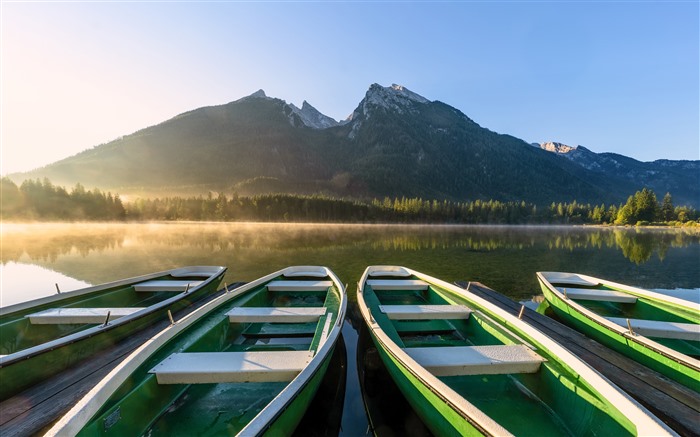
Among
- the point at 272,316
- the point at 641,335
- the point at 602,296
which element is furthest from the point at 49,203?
the point at 641,335

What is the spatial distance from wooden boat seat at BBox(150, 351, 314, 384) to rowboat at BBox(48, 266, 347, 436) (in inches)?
0.6

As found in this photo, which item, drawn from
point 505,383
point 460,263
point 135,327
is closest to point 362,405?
point 505,383

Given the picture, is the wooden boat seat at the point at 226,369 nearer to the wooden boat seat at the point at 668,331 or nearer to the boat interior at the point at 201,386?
the boat interior at the point at 201,386

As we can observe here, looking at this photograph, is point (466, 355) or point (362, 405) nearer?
point (466, 355)

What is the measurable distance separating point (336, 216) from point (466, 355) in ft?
362

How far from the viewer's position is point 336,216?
115312 millimetres

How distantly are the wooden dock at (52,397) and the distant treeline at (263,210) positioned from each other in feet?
353

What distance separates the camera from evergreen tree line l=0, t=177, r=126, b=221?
94.1m

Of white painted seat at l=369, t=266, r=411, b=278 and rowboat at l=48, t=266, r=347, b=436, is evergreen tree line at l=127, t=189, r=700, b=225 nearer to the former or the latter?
white painted seat at l=369, t=266, r=411, b=278

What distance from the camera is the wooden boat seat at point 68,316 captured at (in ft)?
24.2

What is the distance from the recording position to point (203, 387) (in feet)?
18.1

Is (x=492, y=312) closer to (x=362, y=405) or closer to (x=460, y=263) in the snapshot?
(x=362, y=405)

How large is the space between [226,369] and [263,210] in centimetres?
11485

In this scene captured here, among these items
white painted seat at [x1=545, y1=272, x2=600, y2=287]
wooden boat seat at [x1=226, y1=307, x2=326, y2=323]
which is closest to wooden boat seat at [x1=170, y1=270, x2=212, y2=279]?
wooden boat seat at [x1=226, y1=307, x2=326, y2=323]
